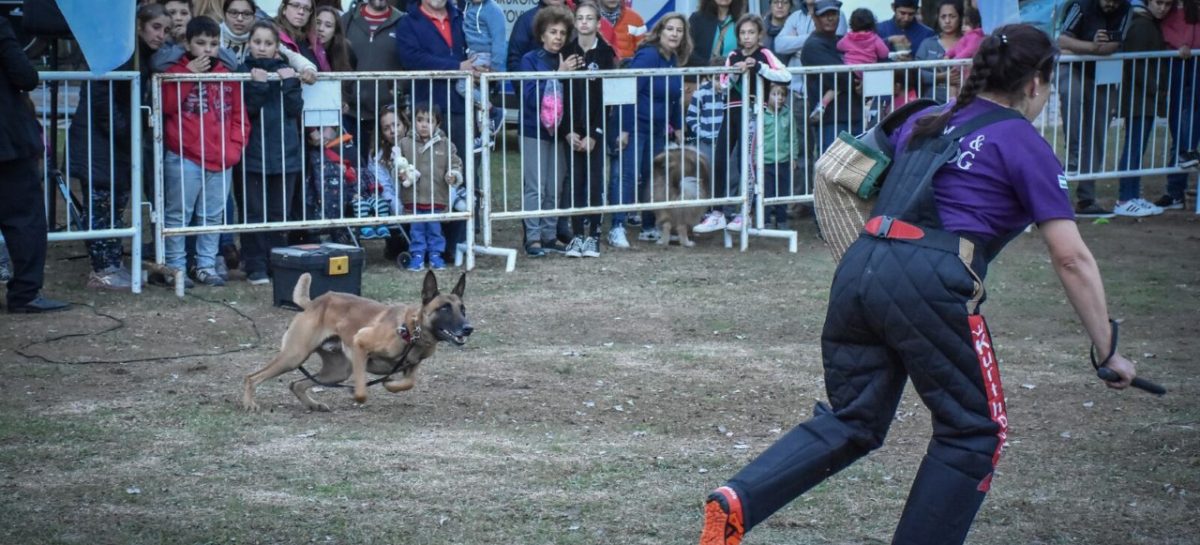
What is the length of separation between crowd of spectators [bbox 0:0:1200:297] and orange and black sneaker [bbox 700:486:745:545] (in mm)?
6682

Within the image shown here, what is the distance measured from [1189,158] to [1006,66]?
1130 cm

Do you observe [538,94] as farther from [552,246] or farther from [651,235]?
[651,235]

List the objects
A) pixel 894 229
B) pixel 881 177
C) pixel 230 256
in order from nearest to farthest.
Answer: pixel 894 229 < pixel 881 177 < pixel 230 256

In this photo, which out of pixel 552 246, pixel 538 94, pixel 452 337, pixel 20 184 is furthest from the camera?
pixel 552 246

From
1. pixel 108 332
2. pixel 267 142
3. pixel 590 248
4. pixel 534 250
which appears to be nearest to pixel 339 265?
pixel 267 142

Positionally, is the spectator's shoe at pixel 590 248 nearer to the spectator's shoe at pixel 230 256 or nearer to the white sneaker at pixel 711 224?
the white sneaker at pixel 711 224

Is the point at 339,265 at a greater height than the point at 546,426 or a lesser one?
greater

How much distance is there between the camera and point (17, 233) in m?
9.21

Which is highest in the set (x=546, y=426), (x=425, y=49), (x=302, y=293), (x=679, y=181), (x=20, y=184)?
(x=425, y=49)

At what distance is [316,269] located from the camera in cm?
965

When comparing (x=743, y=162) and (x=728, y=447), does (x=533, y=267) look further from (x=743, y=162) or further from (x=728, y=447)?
(x=728, y=447)

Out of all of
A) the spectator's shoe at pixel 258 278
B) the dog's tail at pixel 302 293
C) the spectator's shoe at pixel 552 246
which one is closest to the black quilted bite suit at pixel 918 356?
the dog's tail at pixel 302 293

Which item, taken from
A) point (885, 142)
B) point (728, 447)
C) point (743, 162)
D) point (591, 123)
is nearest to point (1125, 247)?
point (743, 162)

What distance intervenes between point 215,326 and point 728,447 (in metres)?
4.01
